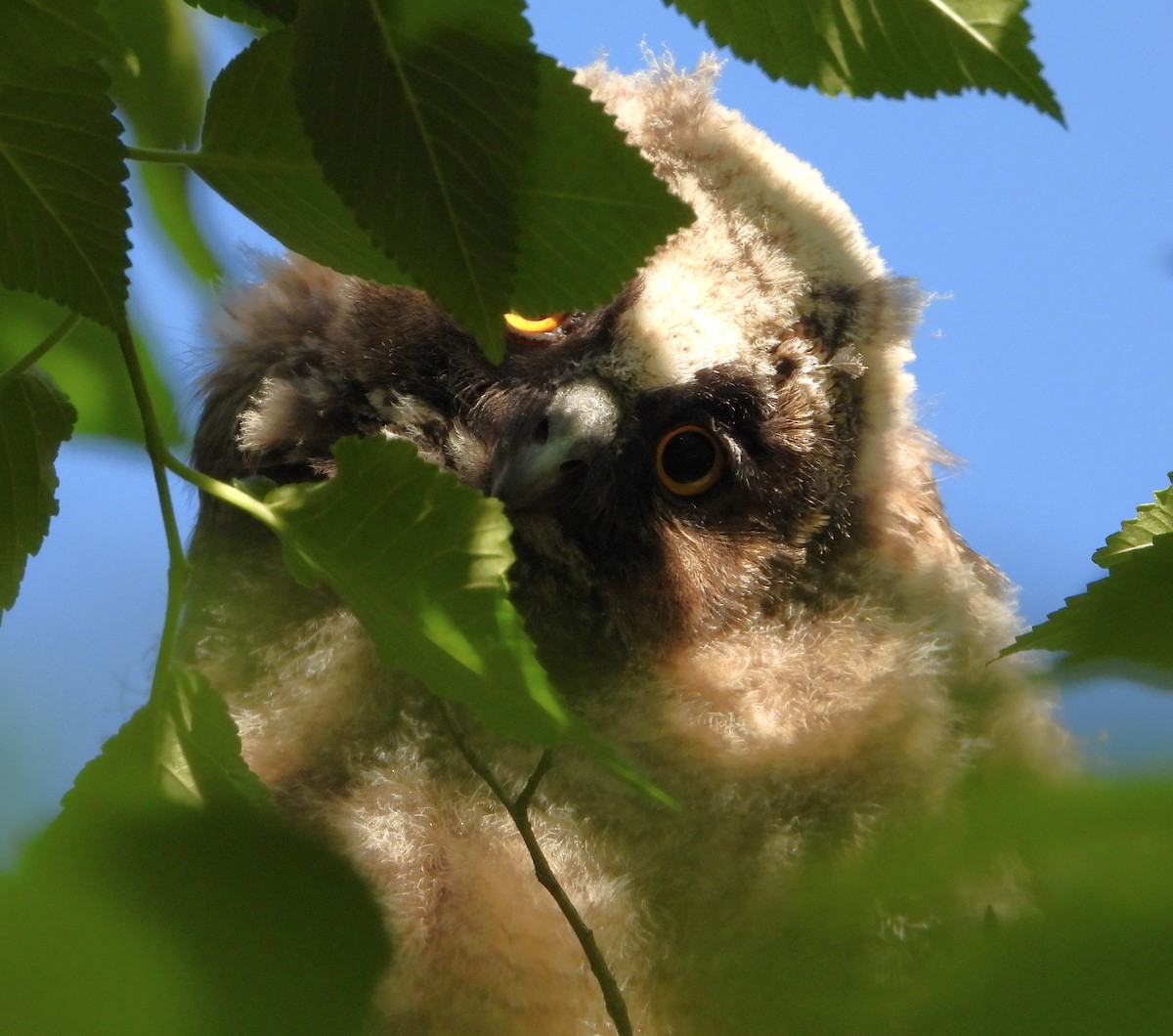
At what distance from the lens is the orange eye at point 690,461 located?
160 cm

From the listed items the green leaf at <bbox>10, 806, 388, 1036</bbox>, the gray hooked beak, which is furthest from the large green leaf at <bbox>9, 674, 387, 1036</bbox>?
the gray hooked beak

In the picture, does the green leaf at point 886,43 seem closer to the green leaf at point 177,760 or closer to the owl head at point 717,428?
the green leaf at point 177,760

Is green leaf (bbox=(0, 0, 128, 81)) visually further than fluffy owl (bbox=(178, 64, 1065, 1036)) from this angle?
No

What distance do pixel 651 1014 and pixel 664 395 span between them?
0.77 m

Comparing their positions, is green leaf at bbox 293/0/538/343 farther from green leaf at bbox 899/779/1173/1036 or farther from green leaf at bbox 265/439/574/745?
green leaf at bbox 899/779/1173/1036

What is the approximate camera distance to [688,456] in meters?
1.61

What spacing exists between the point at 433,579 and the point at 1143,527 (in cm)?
40

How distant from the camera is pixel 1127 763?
232 millimetres

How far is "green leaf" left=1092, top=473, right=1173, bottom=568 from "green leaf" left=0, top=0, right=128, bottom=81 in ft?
1.99

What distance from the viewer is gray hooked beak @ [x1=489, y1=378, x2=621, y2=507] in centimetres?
144

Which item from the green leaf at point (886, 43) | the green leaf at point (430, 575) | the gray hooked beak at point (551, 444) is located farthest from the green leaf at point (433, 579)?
the gray hooked beak at point (551, 444)

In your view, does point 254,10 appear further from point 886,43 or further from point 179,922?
point 179,922

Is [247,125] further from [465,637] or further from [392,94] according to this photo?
[465,637]

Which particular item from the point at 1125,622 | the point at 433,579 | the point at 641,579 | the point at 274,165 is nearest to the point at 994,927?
the point at 1125,622
